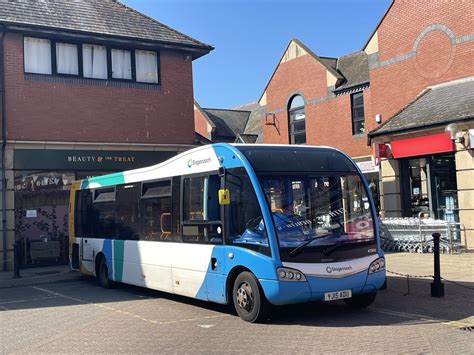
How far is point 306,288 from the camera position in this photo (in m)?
7.57

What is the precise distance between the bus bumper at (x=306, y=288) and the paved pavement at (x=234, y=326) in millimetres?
380

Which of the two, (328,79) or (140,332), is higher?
(328,79)

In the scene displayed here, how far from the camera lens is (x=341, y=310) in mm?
8617

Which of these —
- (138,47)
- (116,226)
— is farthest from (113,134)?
(116,226)

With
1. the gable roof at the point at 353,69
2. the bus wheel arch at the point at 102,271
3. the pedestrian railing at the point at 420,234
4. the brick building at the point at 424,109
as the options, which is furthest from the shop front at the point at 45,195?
the gable roof at the point at 353,69

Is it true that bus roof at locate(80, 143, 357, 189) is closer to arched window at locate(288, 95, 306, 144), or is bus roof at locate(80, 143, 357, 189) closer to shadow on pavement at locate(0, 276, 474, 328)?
shadow on pavement at locate(0, 276, 474, 328)

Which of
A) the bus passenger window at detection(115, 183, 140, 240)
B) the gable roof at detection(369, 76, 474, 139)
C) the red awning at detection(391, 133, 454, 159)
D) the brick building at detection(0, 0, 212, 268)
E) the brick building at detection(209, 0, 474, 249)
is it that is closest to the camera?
the bus passenger window at detection(115, 183, 140, 240)

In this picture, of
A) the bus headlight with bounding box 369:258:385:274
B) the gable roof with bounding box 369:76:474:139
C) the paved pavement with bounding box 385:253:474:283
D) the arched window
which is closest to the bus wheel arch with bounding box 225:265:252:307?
the bus headlight with bounding box 369:258:385:274

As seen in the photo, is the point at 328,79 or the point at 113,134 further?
the point at 328,79

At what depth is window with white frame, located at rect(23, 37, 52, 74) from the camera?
1672cm

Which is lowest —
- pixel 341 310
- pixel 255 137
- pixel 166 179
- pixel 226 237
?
pixel 341 310

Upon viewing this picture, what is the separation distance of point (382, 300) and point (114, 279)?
585 cm

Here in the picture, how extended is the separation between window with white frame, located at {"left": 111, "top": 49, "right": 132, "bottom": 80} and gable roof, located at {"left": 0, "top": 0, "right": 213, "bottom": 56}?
2.07 feet

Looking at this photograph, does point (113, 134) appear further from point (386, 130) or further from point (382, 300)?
point (382, 300)
